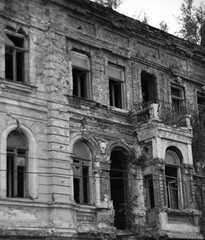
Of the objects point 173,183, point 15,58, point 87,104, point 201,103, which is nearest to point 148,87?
point 201,103

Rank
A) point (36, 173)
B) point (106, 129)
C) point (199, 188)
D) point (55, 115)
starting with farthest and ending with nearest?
point (199, 188) → point (106, 129) → point (55, 115) → point (36, 173)

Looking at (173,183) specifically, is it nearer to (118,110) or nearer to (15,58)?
(118,110)

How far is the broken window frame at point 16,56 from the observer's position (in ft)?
59.1

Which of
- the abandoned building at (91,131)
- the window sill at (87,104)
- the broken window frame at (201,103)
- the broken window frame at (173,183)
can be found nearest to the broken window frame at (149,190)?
the abandoned building at (91,131)

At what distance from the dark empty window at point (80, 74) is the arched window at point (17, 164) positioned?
3.56m

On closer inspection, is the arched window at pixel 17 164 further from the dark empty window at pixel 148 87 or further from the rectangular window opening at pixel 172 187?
the dark empty window at pixel 148 87

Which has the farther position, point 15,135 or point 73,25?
point 73,25

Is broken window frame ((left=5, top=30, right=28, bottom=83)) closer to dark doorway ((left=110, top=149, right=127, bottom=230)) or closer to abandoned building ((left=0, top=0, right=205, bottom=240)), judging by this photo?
abandoned building ((left=0, top=0, right=205, bottom=240))

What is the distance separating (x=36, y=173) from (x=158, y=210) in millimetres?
4906

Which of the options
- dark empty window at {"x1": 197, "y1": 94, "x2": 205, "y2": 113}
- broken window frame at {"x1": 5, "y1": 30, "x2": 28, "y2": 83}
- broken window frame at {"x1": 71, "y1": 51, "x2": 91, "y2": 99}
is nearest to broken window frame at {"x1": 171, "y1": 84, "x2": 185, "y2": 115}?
dark empty window at {"x1": 197, "y1": 94, "x2": 205, "y2": 113}

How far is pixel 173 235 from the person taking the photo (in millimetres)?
18953

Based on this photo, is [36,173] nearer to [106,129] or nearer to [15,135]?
[15,135]

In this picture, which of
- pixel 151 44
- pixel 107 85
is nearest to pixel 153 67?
pixel 151 44

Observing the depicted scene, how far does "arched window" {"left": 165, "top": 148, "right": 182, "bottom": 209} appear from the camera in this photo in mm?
20484
